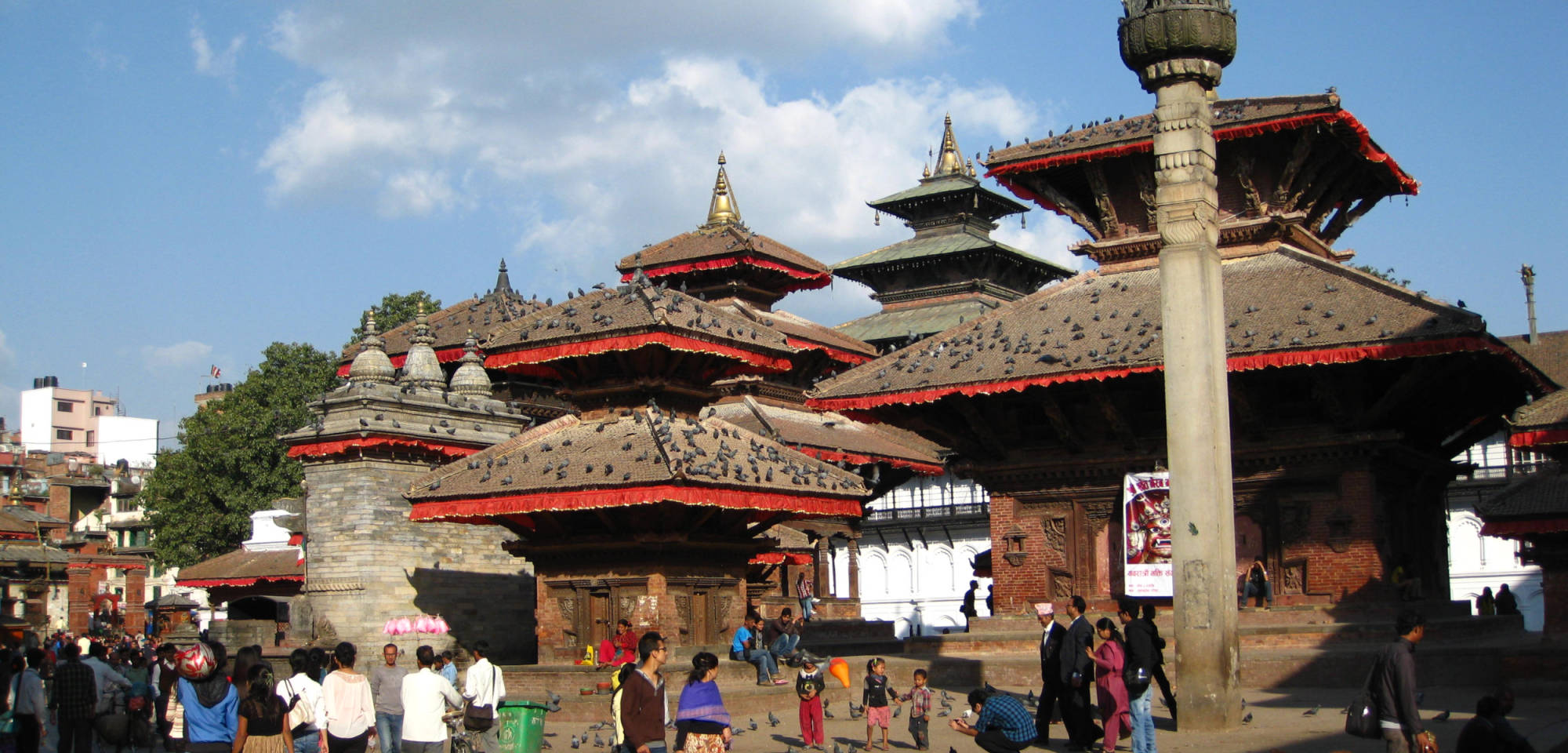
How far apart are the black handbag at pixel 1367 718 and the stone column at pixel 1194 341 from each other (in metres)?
3.85

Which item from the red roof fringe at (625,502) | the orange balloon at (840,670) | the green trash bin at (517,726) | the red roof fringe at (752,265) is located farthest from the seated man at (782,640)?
the red roof fringe at (752,265)

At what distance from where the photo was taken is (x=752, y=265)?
130ft

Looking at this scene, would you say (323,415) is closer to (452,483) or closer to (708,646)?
(452,483)

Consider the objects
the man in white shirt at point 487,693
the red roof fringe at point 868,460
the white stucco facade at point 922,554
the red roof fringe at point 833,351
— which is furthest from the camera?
the white stucco facade at point 922,554

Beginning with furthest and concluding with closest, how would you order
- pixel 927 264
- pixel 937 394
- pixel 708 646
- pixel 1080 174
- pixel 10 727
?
pixel 927 264, pixel 1080 174, pixel 937 394, pixel 708 646, pixel 10 727

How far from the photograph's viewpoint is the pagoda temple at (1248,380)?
22.8 m

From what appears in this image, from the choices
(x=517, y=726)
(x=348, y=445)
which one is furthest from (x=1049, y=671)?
(x=348, y=445)

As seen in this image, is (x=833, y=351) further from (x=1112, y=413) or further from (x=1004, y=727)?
(x=1004, y=727)

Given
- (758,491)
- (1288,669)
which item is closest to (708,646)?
(758,491)

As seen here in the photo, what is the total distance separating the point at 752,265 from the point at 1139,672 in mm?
26573

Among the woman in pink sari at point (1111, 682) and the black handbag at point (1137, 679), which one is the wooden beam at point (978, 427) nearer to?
the woman in pink sari at point (1111, 682)

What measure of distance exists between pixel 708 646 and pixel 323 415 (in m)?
10.7

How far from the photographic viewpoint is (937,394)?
24.6 m

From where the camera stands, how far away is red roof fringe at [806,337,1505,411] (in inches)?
824
